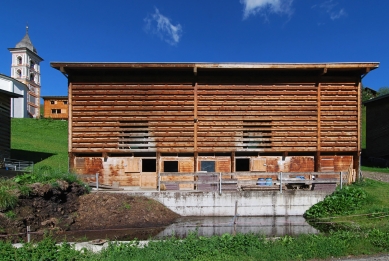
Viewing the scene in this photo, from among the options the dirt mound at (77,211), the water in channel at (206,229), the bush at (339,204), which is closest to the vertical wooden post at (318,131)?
the bush at (339,204)

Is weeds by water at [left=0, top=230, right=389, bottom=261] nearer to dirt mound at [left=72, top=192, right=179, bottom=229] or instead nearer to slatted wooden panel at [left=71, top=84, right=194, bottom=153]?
dirt mound at [left=72, top=192, right=179, bottom=229]

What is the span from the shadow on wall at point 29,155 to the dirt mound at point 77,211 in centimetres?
1652

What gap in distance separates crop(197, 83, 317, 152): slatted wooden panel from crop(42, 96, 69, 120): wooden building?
48351mm

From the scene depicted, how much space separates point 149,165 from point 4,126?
15.7 m

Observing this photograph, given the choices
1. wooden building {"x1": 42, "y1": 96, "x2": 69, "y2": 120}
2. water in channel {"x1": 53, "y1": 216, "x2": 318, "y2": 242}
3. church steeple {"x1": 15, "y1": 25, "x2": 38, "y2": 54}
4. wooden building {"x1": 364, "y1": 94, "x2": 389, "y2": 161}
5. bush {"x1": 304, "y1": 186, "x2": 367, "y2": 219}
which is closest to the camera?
water in channel {"x1": 53, "y1": 216, "x2": 318, "y2": 242}

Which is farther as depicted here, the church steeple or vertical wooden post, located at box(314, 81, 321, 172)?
the church steeple

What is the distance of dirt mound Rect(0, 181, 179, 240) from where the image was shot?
33.7ft

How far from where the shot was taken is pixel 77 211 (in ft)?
38.1

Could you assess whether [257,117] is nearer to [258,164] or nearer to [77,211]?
[258,164]

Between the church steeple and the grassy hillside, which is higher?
the church steeple

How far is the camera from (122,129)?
53.7 ft

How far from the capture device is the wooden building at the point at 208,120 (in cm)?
1638

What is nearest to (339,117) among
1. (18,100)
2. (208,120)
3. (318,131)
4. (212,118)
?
(318,131)

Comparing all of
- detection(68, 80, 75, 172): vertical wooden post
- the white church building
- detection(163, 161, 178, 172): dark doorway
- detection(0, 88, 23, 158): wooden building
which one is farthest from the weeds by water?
the white church building
